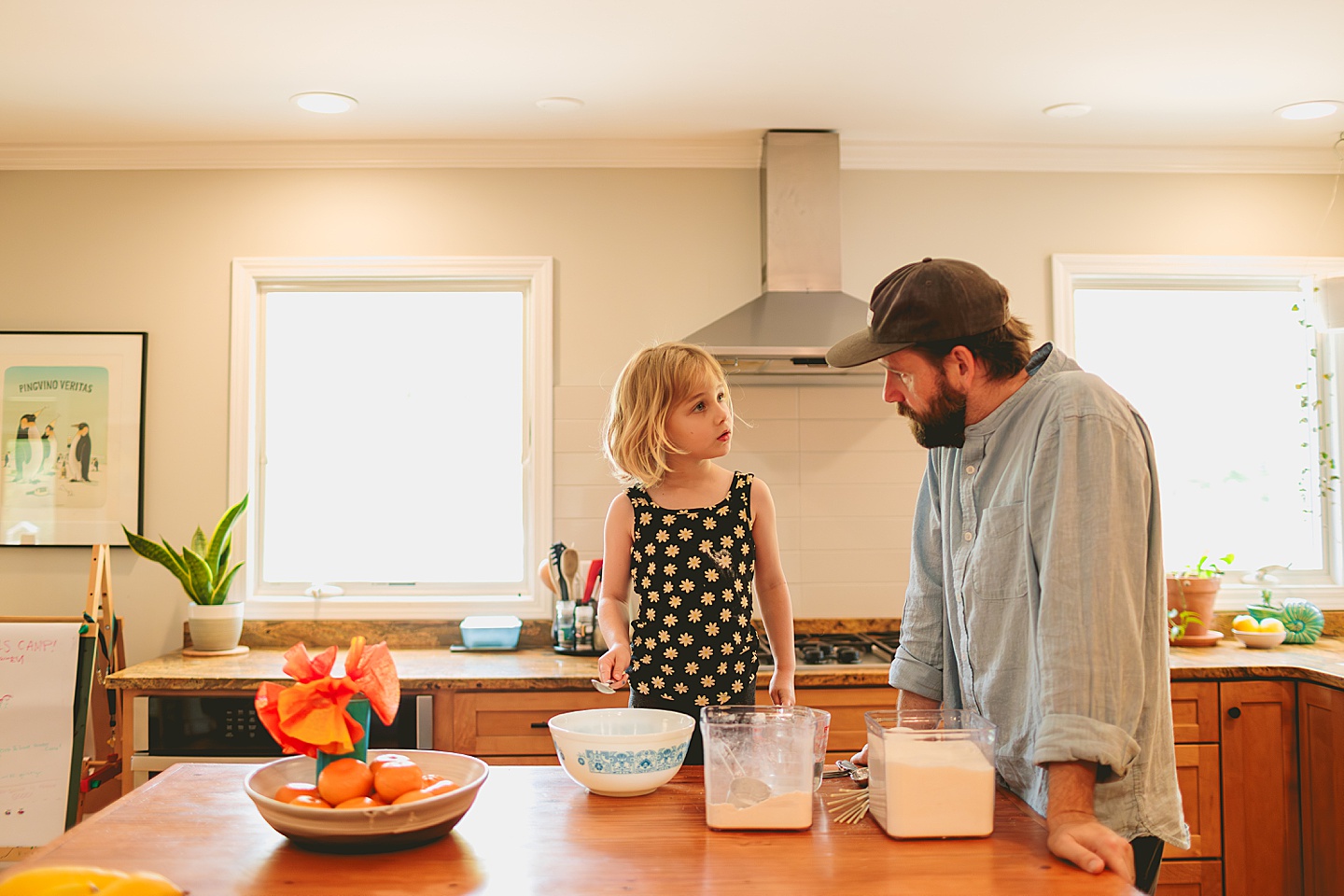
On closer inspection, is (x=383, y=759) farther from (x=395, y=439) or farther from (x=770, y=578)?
(x=395, y=439)

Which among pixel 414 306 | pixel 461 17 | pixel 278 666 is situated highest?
pixel 461 17

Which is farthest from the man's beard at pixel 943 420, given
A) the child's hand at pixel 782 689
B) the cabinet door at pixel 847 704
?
the cabinet door at pixel 847 704

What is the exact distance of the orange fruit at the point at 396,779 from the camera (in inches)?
46.1

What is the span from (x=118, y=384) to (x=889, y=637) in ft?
8.63

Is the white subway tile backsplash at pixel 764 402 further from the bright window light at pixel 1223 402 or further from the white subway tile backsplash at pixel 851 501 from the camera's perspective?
the bright window light at pixel 1223 402

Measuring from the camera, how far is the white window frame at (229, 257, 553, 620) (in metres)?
3.28

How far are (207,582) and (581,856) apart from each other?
232 centimetres

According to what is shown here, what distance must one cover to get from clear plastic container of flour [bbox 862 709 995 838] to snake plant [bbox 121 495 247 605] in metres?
2.50

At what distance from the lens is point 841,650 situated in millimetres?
2988

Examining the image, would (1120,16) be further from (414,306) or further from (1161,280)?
(414,306)

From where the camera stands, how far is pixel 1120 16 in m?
2.47

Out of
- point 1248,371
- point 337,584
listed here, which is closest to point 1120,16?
point 1248,371

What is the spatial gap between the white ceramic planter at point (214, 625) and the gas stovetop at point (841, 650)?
5.22ft

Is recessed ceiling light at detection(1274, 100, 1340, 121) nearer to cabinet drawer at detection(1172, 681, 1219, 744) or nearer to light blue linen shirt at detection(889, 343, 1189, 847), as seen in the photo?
cabinet drawer at detection(1172, 681, 1219, 744)
